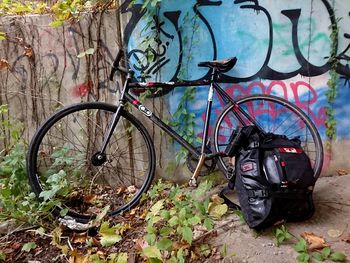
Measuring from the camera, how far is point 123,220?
3316 millimetres

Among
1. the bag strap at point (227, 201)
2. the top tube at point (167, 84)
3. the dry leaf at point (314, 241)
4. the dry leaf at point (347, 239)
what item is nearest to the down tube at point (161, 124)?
the top tube at point (167, 84)

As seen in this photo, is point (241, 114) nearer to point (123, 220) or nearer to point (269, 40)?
point (269, 40)

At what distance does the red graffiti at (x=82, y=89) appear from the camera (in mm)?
3588

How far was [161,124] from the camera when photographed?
3.33 m

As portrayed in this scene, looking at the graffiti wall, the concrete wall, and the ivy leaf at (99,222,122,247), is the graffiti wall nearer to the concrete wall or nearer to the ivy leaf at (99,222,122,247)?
the concrete wall

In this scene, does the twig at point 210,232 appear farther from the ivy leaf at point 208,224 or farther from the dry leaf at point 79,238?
the dry leaf at point 79,238

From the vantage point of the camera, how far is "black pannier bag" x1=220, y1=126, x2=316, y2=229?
271cm

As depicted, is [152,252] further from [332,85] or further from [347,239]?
[332,85]

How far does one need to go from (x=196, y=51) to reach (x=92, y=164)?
145 cm

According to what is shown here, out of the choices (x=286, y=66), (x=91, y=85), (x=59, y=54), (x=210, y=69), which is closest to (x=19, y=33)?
(x=59, y=54)

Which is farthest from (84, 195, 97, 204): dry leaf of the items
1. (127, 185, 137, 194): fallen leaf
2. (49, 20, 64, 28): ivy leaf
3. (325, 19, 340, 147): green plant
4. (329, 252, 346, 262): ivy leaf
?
(325, 19, 340, 147): green plant

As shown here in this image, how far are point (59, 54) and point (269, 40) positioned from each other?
6.55 feet

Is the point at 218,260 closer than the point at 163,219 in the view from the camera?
Yes

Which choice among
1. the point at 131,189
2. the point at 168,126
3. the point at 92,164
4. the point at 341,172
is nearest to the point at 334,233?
the point at 341,172
